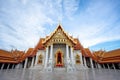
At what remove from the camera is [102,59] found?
55.3 feet

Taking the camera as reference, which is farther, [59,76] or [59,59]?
[59,59]

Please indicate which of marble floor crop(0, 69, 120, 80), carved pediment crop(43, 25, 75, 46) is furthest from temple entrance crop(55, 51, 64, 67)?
marble floor crop(0, 69, 120, 80)

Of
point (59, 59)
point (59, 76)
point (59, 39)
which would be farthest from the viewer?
point (59, 59)

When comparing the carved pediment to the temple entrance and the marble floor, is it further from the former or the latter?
the marble floor

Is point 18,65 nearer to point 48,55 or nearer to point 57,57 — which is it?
point 48,55

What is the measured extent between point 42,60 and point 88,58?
7946 millimetres

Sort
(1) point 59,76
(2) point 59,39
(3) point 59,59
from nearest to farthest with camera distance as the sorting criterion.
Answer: (1) point 59,76, (2) point 59,39, (3) point 59,59

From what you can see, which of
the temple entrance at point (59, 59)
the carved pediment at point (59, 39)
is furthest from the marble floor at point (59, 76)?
the carved pediment at point (59, 39)

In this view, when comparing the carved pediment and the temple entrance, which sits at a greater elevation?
the carved pediment

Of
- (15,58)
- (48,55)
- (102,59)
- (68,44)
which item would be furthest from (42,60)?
(102,59)

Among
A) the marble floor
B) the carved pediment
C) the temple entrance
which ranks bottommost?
the marble floor

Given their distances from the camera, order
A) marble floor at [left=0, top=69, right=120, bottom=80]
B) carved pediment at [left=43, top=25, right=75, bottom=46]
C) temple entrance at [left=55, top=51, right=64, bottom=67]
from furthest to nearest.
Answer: carved pediment at [left=43, top=25, right=75, bottom=46] → temple entrance at [left=55, top=51, right=64, bottom=67] → marble floor at [left=0, top=69, right=120, bottom=80]

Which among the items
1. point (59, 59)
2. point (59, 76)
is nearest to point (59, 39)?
point (59, 59)

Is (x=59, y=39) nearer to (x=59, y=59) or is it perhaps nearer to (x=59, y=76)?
(x=59, y=59)
